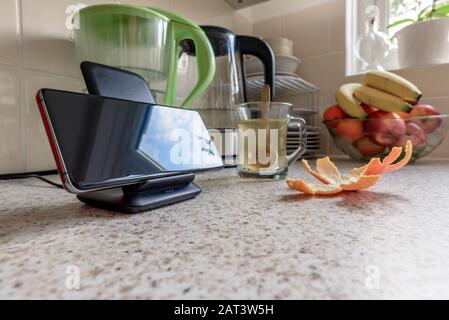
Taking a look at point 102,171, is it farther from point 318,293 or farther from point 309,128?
point 309,128

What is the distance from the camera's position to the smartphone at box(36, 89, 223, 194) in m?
0.23

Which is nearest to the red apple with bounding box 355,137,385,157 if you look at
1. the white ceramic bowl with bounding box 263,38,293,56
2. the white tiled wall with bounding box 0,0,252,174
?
the white ceramic bowl with bounding box 263,38,293,56

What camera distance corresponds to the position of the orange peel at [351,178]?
1.18 ft

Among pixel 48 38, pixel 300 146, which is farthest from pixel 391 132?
pixel 48 38

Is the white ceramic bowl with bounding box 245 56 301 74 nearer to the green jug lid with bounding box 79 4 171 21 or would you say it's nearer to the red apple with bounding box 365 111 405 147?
the red apple with bounding box 365 111 405 147

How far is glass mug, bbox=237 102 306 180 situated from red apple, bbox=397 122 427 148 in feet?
1.26

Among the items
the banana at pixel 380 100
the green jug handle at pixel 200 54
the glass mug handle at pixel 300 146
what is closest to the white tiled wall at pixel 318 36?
the banana at pixel 380 100

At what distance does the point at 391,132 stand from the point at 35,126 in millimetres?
824

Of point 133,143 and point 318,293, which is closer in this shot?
point 318,293

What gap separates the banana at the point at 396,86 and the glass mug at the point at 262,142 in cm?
41

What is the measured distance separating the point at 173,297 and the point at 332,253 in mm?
106

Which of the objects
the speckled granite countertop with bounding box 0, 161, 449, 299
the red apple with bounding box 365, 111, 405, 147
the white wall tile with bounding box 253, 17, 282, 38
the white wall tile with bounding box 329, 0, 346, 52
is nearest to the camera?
the speckled granite countertop with bounding box 0, 161, 449, 299

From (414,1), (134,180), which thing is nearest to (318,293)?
(134,180)

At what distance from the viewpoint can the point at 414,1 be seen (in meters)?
1.01
